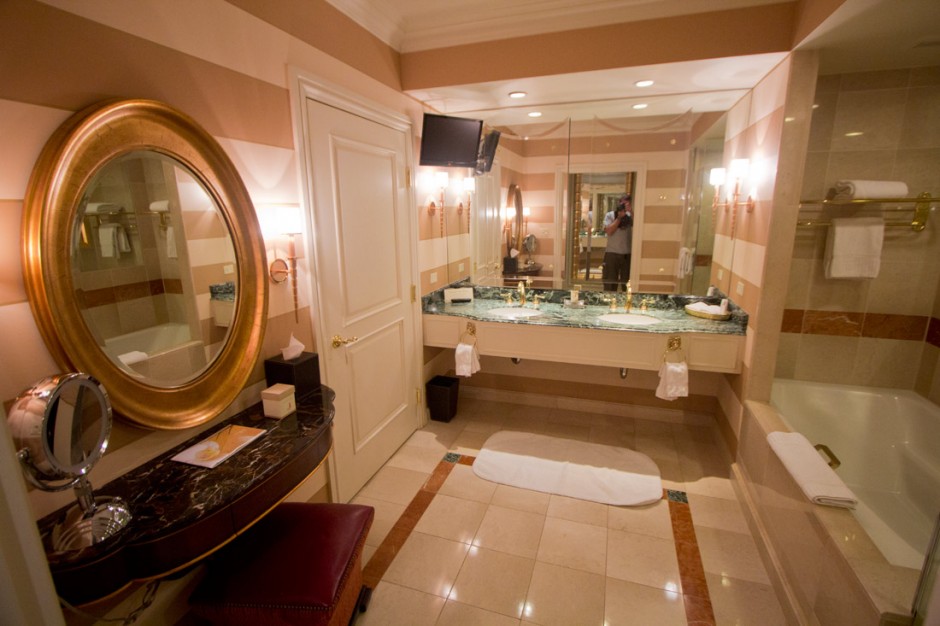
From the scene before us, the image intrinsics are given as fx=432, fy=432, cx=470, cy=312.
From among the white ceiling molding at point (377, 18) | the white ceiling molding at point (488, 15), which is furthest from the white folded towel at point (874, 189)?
the white ceiling molding at point (377, 18)

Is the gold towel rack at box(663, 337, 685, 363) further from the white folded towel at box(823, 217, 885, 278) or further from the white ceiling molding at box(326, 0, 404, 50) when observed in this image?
the white ceiling molding at box(326, 0, 404, 50)

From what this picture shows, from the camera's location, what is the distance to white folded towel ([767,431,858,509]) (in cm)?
164

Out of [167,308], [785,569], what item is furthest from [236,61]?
[785,569]

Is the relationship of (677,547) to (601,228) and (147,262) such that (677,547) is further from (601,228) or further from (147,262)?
(147,262)

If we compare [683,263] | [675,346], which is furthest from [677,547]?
[683,263]

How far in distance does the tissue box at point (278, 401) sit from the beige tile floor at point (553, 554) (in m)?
0.96

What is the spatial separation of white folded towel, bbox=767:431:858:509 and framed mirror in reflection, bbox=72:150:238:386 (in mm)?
2394

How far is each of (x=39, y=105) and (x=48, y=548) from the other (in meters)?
1.12

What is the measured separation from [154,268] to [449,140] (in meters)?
2.06

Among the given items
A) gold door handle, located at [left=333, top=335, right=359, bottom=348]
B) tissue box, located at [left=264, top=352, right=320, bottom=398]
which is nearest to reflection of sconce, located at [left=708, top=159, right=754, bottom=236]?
gold door handle, located at [left=333, top=335, right=359, bottom=348]

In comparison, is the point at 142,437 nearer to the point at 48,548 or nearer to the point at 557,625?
the point at 48,548

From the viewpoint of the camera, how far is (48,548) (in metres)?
1.04

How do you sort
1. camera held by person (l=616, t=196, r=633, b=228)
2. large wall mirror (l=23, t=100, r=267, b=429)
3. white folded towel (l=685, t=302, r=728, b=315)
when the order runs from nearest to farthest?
large wall mirror (l=23, t=100, r=267, b=429), white folded towel (l=685, t=302, r=728, b=315), camera held by person (l=616, t=196, r=633, b=228)

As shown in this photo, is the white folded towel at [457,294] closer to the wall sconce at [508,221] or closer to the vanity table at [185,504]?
the wall sconce at [508,221]
